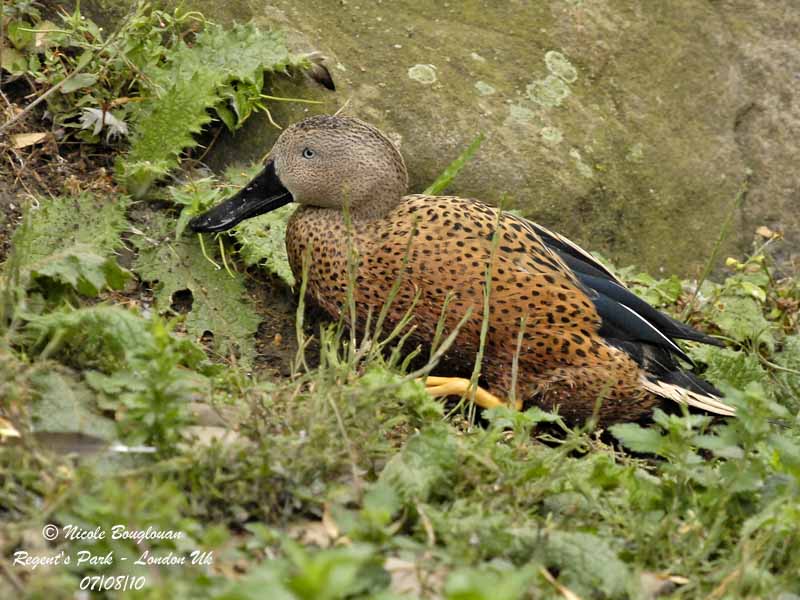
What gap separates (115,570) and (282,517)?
0.45 meters

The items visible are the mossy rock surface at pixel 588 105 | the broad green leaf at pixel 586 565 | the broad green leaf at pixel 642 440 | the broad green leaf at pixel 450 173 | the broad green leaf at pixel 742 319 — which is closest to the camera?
the broad green leaf at pixel 586 565

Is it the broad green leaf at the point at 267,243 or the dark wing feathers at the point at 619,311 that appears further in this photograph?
the broad green leaf at the point at 267,243

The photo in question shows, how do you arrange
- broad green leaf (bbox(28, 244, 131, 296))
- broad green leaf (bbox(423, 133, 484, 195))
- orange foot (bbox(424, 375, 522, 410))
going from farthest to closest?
broad green leaf (bbox(423, 133, 484, 195)) < orange foot (bbox(424, 375, 522, 410)) < broad green leaf (bbox(28, 244, 131, 296))

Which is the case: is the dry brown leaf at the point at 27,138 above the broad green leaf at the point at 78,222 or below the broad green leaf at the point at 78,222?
above

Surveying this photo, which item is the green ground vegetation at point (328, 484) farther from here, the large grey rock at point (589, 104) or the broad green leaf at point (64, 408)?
the large grey rock at point (589, 104)

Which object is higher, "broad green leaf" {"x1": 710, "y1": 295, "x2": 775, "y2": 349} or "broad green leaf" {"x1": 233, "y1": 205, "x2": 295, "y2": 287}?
"broad green leaf" {"x1": 710, "y1": 295, "x2": 775, "y2": 349}

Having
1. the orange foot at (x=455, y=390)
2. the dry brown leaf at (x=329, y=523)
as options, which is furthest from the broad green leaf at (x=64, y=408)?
the orange foot at (x=455, y=390)

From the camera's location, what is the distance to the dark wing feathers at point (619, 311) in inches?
164

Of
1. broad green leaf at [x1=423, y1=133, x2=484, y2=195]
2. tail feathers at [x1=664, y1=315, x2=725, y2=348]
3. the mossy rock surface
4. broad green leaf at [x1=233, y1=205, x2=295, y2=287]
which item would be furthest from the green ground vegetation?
the mossy rock surface

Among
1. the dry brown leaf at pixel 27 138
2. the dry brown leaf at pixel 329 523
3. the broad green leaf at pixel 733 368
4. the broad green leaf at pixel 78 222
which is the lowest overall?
the broad green leaf at pixel 78 222

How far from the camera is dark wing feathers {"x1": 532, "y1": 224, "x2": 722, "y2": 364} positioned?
4160 millimetres

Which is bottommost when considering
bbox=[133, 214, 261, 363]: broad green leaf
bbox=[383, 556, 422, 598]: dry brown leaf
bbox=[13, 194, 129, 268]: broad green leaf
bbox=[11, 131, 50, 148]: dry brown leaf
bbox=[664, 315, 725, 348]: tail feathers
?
bbox=[133, 214, 261, 363]: broad green leaf

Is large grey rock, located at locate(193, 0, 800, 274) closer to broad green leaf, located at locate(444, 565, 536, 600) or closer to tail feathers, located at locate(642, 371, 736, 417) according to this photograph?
tail feathers, located at locate(642, 371, 736, 417)

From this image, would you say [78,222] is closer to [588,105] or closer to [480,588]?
[588,105]
